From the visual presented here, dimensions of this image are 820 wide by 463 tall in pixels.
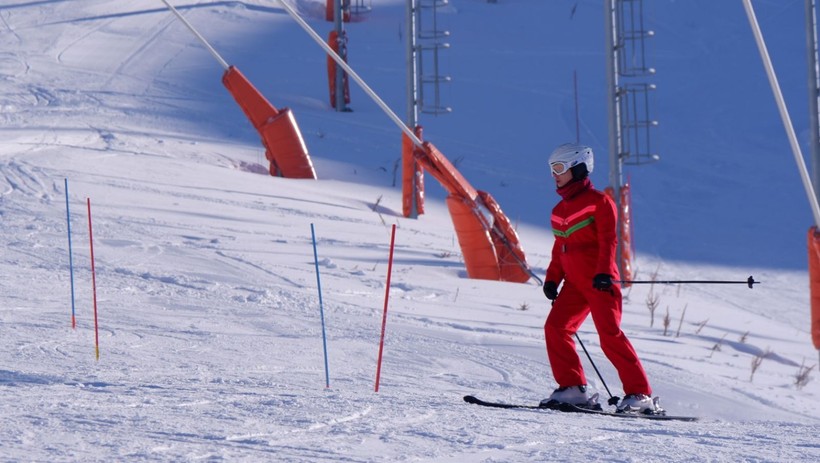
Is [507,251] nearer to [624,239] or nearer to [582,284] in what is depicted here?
[624,239]

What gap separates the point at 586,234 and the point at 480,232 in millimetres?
6514

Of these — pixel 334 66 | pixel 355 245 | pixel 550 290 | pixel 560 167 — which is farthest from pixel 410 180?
pixel 560 167

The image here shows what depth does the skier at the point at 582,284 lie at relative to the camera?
6523 mm

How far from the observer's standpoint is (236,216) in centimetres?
1393

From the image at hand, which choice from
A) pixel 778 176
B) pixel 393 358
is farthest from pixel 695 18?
pixel 393 358

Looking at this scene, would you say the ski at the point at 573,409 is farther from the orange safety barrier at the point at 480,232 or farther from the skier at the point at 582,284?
the orange safety barrier at the point at 480,232

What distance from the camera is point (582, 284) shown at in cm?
664

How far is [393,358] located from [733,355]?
3.22 metres

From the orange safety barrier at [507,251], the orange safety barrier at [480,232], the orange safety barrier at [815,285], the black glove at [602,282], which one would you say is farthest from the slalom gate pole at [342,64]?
the black glove at [602,282]

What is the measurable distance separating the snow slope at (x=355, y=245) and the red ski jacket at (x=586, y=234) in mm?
726

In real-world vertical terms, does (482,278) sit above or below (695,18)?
below

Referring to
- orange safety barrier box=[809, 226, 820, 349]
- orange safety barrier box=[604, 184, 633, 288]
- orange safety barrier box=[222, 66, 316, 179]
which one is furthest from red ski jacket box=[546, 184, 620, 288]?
orange safety barrier box=[222, 66, 316, 179]

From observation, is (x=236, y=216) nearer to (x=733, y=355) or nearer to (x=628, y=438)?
(x=733, y=355)

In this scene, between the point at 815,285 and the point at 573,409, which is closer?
the point at 573,409
